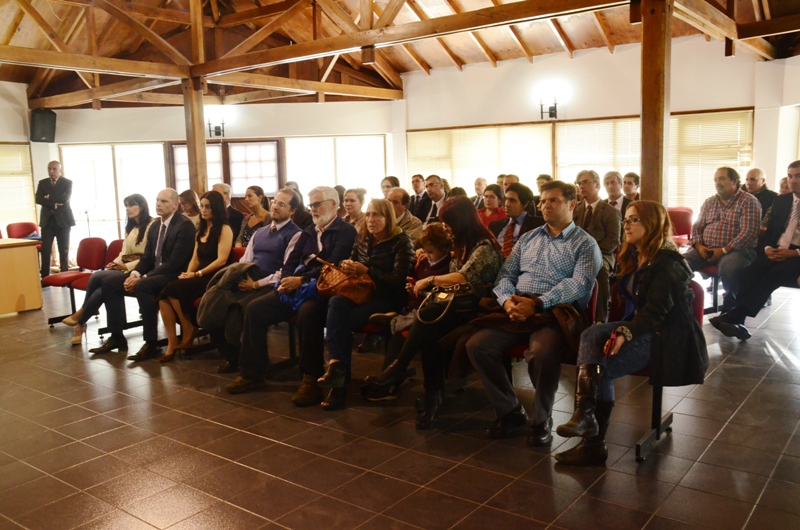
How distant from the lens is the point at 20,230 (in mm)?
10383

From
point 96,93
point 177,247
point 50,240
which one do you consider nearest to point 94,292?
point 177,247

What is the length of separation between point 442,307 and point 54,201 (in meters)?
7.67

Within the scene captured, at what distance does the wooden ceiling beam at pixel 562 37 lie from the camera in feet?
31.8

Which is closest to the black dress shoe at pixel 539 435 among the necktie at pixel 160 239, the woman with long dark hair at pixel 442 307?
the woman with long dark hair at pixel 442 307

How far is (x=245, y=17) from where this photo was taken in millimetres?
10930

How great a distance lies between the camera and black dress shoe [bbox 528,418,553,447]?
345 centimetres

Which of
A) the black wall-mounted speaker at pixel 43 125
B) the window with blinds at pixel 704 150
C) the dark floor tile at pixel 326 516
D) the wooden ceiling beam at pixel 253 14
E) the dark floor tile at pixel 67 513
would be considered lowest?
the dark floor tile at pixel 67 513

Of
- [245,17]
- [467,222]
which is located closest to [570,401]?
[467,222]

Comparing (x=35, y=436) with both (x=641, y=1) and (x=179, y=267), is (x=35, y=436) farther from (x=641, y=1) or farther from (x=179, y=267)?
(x=641, y=1)

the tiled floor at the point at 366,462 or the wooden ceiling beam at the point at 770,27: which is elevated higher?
the wooden ceiling beam at the point at 770,27

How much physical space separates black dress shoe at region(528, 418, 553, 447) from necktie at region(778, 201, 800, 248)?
10.5 ft

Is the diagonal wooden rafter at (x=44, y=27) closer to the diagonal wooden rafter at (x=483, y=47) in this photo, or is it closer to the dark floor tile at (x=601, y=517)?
the diagonal wooden rafter at (x=483, y=47)

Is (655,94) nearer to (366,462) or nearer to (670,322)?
(670,322)

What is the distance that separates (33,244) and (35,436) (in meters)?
4.34
